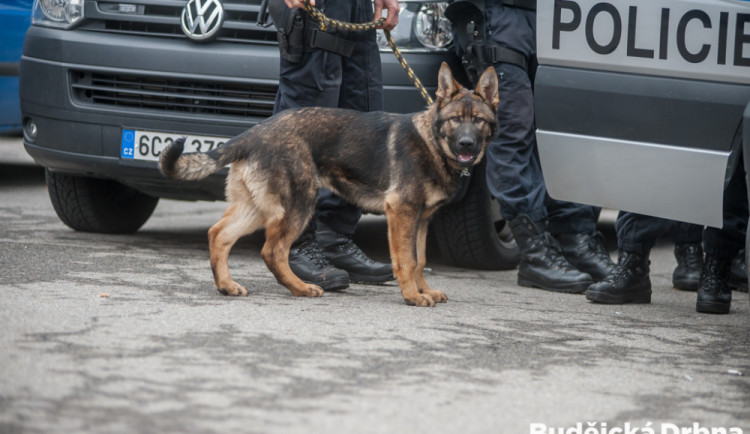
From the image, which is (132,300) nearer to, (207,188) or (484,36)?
(207,188)

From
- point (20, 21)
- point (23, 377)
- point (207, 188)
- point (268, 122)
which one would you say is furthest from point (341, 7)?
point (20, 21)

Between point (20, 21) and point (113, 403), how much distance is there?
5603mm

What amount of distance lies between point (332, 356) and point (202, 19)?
8.46ft

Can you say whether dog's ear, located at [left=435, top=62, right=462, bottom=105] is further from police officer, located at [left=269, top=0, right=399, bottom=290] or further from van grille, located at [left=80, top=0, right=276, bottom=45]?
van grille, located at [left=80, top=0, right=276, bottom=45]

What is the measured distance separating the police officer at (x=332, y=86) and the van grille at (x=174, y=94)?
0.39m

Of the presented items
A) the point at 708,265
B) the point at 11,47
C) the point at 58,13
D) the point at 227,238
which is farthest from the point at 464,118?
the point at 11,47

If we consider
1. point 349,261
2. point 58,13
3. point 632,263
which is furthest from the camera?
point 58,13

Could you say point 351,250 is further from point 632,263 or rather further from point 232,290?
point 632,263

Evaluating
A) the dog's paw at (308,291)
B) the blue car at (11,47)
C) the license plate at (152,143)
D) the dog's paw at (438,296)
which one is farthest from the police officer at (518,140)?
the blue car at (11,47)

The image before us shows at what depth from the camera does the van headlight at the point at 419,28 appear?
209 inches

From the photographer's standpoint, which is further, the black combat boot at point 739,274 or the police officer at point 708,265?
the black combat boot at point 739,274

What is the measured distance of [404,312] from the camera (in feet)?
14.3

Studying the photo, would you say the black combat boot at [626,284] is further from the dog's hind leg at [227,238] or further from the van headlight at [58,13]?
the van headlight at [58,13]

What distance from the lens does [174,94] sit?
545cm
